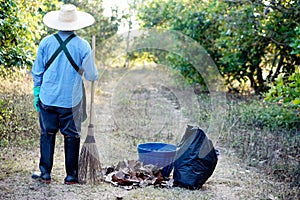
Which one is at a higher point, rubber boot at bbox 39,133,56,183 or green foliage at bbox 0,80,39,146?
rubber boot at bbox 39,133,56,183

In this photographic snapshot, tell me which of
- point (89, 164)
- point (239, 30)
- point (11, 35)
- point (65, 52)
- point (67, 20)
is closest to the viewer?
point (65, 52)

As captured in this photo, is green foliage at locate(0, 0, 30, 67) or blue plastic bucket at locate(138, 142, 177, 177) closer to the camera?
blue plastic bucket at locate(138, 142, 177, 177)

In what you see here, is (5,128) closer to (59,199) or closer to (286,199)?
(59,199)

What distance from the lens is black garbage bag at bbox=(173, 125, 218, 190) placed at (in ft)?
12.8

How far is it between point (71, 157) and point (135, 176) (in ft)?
1.95

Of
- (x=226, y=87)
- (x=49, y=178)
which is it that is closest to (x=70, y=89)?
(x=49, y=178)

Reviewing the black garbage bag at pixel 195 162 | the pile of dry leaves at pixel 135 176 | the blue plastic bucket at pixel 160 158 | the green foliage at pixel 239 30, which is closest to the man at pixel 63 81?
the pile of dry leaves at pixel 135 176

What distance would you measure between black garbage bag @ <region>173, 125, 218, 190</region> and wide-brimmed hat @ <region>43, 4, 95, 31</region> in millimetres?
1393

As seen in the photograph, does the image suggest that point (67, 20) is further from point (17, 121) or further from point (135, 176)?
point (17, 121)

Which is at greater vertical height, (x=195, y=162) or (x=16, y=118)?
(x=195, y=162)

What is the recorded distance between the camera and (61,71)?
146 inches

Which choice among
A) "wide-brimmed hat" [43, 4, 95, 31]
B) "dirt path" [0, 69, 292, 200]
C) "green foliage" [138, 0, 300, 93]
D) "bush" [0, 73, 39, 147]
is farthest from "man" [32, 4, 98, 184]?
"green foliage" [138, 0, 300, 93]

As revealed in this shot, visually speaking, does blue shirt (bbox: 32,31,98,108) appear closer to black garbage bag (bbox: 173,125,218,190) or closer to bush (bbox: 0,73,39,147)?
black garbage bag (bbox: 173,125,218,190)

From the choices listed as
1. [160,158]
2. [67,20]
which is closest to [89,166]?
[160,158]
